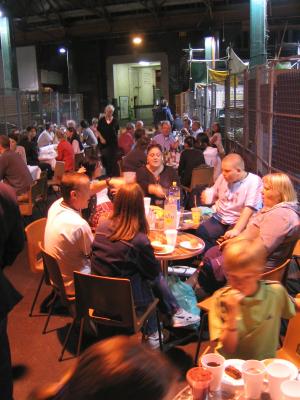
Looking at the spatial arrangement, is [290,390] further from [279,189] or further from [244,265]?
[279,189]

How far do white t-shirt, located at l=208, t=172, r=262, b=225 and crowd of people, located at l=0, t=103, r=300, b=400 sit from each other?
10 millimetres

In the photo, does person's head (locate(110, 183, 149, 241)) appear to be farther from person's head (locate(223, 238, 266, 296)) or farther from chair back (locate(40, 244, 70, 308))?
person's head (locate(223, 238, 266, 296))

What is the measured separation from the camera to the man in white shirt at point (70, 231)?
3689 mm

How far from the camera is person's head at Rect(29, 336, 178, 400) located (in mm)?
990

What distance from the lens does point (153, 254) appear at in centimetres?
326

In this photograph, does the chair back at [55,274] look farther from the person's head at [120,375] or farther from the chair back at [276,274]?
the person's head at [120,375]

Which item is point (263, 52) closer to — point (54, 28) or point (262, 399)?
point (262, 399)

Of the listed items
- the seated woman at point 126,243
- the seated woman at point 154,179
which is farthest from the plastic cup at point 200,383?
the seated woman at point 154,179

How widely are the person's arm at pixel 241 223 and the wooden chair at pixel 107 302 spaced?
1505 mm

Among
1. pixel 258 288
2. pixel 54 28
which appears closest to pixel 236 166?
pixel 258 288

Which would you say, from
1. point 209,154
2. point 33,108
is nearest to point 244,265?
point 209,154

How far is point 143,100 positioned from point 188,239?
2652 centimetres

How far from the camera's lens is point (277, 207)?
3584mm

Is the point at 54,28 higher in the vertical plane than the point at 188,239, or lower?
higher
